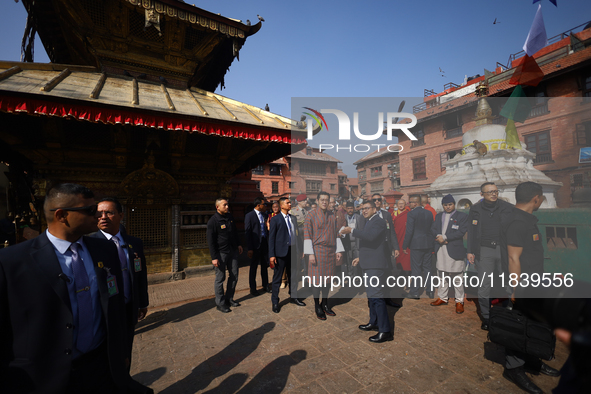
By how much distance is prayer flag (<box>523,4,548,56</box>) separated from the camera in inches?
193

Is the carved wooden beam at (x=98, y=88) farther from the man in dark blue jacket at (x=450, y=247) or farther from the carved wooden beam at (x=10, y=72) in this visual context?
the man in dark blue jacket at (x=450, y=247)

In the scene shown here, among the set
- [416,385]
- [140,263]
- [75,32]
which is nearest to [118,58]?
[75,32]

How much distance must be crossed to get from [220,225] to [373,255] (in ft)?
10.5

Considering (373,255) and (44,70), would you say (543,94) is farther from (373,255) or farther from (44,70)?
(44,70)

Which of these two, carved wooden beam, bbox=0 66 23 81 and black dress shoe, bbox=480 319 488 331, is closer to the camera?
black dress shoe, bbox=480 319 488 331

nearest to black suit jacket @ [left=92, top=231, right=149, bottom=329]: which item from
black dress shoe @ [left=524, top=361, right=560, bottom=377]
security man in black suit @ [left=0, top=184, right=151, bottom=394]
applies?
security man in black suit @ [left=0, top=184, right=151, bottom=394]

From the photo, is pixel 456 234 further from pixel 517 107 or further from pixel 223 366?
→ pixel 223 366

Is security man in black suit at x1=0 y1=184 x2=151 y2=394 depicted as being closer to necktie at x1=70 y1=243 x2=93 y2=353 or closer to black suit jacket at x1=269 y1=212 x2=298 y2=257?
necktie at x1=70 y1=243 x2=93 y2=353

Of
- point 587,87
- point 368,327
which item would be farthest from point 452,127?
point 368,327

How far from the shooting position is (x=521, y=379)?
2793 mm

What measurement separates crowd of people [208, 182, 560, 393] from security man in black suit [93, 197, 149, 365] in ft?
5.61

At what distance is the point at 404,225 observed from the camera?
6.17 metres

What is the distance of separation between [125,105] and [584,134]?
8.58m

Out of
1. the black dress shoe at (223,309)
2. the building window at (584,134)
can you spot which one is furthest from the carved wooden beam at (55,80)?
the building window at (584,134)
